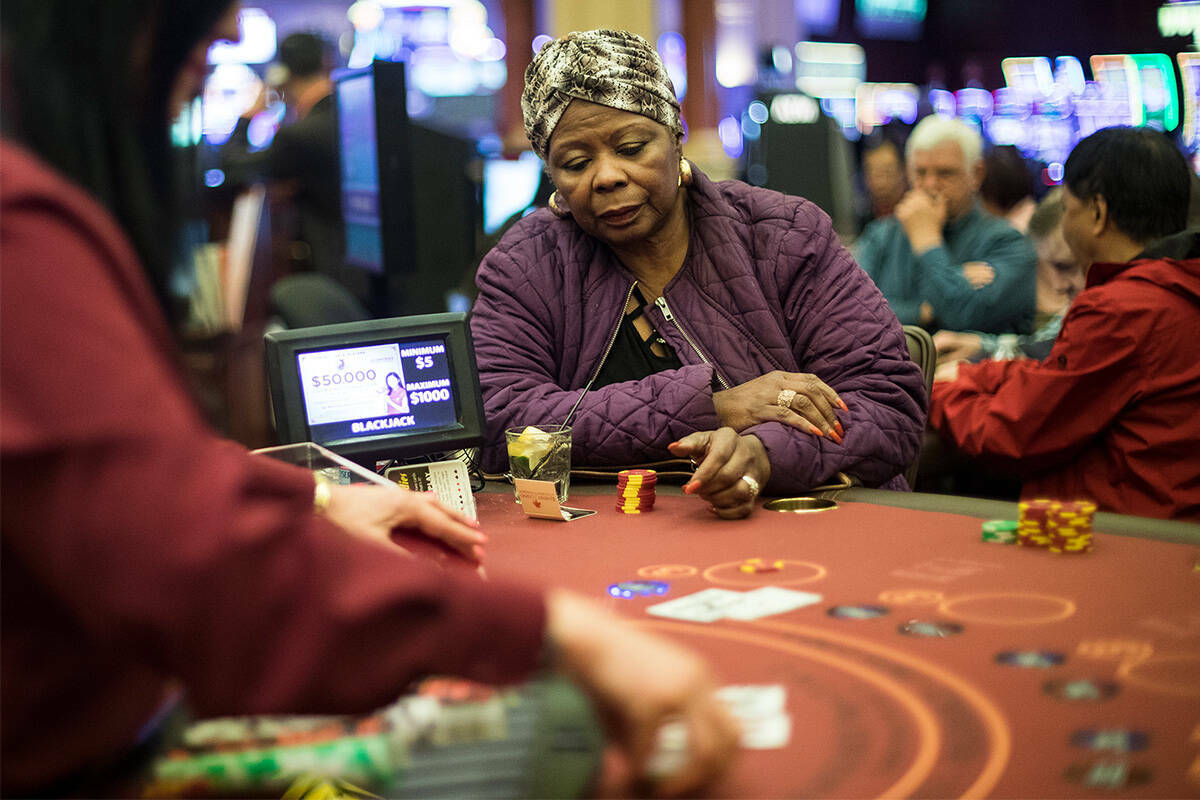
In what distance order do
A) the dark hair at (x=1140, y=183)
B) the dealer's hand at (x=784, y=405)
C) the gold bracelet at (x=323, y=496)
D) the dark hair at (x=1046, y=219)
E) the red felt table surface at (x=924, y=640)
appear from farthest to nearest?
1. the dark hair at (x=1046, y=219)
2. the dark hair at (x=1140, y=183)
3. the dealer's hand at (x=784, y=405)
4. the gold bracelet at (x=323, y=496)
5. the red felt table surface at (x=924, y=640)

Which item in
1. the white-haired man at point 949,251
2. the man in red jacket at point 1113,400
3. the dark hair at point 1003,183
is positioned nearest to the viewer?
the man in red jacket at point 1113,400

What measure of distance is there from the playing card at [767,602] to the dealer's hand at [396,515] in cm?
31

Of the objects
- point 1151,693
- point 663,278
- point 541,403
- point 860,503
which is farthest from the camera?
point 663,278

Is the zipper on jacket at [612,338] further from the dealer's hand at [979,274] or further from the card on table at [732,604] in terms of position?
the dealer's hand at [979,274]

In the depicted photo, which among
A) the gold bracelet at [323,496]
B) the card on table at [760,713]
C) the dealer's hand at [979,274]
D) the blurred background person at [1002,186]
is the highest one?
the blurred background person at [1002,186]

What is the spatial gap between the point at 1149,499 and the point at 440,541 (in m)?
1.87

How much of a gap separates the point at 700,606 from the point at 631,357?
1.03 metres

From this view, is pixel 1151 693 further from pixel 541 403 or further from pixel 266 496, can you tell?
pixel 541 403

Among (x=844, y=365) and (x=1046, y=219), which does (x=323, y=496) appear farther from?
(x=1046, y=219)

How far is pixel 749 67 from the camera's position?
16078 mm

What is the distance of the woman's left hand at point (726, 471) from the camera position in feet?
5.94

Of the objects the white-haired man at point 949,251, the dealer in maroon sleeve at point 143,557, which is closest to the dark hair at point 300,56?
the white-haired man at point 949,251

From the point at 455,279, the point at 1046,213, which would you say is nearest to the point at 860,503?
the point at 455,279

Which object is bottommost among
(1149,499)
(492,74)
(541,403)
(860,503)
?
(1149,499)
